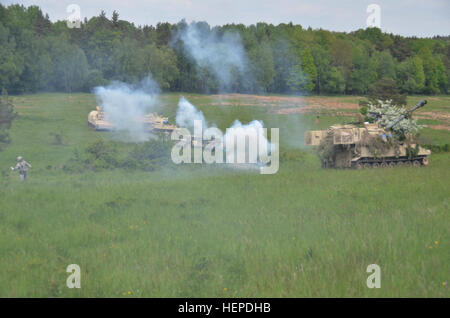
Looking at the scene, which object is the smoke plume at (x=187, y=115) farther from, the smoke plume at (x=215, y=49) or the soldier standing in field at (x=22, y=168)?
the soldier standing in field at (x=22, y=168)

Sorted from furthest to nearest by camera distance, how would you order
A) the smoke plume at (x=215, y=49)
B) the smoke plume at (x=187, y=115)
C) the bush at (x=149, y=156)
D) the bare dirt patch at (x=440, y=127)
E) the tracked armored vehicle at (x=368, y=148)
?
the bare dirt patch at (x=440, y=127)
the smoke plume at (x=187, y=115)
the smoke plume at (x=215, y=49)
the bush at (x=149, y=156)
the tracked armored vehicle at (x=368, y=148)

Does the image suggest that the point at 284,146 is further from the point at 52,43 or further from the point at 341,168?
the point at 52,43

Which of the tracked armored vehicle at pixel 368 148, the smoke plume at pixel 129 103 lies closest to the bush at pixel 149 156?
the tracked armored vehicle at pixel 368 148

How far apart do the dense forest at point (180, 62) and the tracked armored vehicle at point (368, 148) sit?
17.0 meters

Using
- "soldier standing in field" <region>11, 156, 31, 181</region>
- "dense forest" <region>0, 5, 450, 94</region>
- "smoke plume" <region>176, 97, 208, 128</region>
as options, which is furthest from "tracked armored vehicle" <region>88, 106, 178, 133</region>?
"soldier standing in field" <region>11, 156, 31, 181</region>

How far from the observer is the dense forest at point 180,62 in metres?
45.3

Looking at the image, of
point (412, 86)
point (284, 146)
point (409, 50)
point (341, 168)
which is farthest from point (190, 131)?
point (409, 50)

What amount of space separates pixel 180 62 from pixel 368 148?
2394 cm

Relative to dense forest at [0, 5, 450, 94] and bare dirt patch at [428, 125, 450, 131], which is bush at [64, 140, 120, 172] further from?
bare dirt patch at [428, 125, 450, 131]

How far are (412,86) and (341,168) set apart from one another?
56.3 meters

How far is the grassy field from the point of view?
24.4 feet

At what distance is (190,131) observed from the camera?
40.4 metres

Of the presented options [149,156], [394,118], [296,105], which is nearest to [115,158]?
[149,156]
